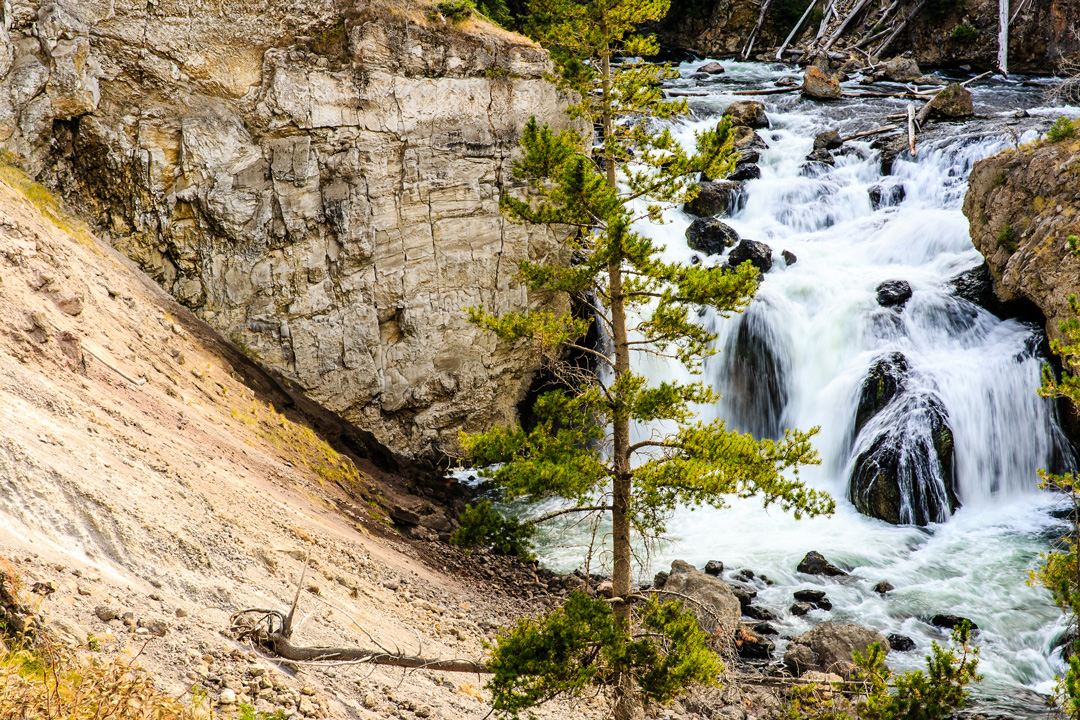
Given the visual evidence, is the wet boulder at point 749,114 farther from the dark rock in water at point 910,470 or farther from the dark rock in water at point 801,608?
the dark rock in water at point 801,608

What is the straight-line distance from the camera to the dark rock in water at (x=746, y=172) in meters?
23.8

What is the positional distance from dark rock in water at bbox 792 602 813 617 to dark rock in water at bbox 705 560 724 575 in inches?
63.0

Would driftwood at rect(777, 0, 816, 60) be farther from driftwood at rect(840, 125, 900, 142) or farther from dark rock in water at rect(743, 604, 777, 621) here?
dark rock in water at rect(743, 604, 777, 621)

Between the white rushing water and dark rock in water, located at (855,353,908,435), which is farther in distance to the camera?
dark rock in water, located at (855,353,908,435)

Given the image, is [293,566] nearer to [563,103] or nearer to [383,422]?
[383,422]

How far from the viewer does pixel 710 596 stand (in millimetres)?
12422

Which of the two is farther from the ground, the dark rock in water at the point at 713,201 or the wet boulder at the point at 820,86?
the wet boulder at the point at 820,86

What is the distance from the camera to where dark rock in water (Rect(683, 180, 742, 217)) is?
74.7 feet

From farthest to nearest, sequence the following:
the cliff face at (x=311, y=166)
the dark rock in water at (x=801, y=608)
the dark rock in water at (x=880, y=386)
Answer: the dark rock in water at (x=880, y=386), the cliff face at (x=311, y=166), the dark rock in water at (x=801, y=608)

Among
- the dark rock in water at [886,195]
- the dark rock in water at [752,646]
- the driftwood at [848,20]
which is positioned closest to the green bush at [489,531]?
the dark rock in water at [752,646]

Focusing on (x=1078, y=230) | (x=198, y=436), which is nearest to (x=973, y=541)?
(x=1078, y=230)

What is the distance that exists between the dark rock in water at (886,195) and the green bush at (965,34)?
637 inches

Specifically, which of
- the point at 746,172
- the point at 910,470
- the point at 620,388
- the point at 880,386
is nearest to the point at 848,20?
the point at 746,172

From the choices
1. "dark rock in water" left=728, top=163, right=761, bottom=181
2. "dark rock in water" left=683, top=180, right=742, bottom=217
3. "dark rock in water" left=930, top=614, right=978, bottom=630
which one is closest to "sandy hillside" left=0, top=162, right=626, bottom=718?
"dark rock in water" left=930, top=614, right=978, bottom=630
